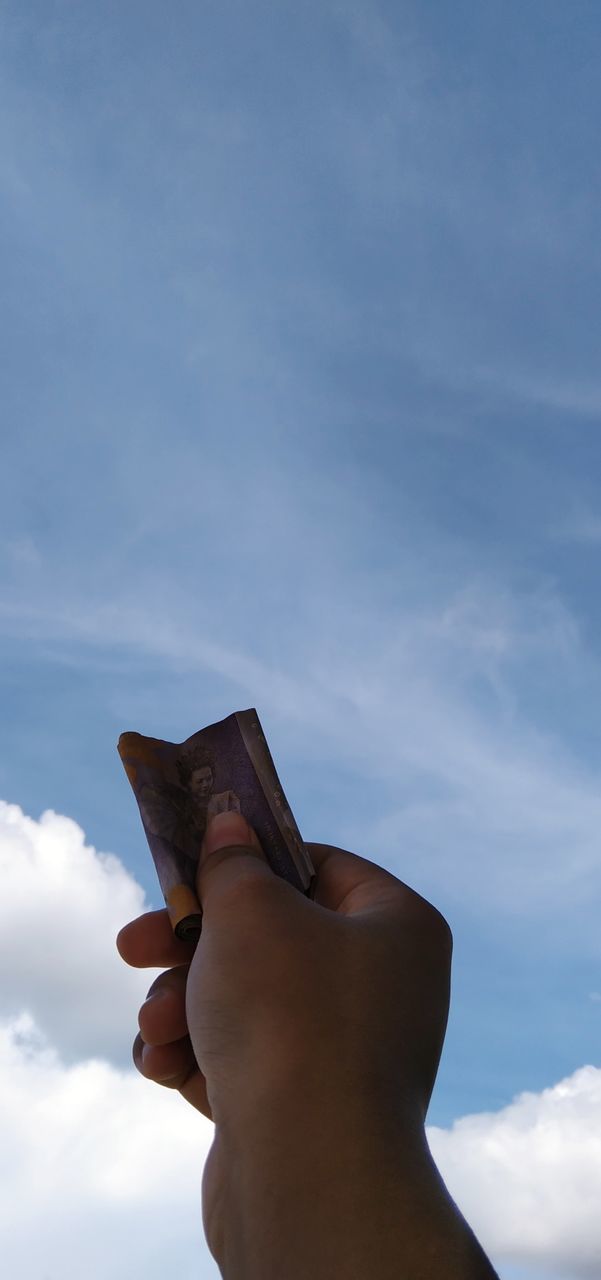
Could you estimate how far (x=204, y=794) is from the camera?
15.1 feet

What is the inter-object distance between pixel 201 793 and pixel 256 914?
1738 mm

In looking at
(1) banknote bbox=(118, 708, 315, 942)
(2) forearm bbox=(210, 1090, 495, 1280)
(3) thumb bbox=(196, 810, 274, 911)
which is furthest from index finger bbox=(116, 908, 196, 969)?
(2) forearm bbox=(210, 1090, 495, 1280)

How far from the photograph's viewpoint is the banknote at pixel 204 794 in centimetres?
407

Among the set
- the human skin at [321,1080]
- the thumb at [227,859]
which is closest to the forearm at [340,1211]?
the human skin at [321,1080]

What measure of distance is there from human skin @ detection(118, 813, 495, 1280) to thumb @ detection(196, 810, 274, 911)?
14 millimetres

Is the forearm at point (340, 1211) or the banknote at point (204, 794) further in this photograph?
the banknote at point (204, 794)

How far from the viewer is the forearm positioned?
1.99 metres

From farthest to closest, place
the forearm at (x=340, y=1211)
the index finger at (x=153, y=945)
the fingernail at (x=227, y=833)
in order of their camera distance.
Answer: the index finger at (x=153, y=945) → the fingernail at (x=227, y=833) → the forearm at (x=340, y=1211)

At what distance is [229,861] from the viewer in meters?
3.45

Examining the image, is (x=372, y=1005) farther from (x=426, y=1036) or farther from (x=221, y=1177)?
(x=221, y=1177)

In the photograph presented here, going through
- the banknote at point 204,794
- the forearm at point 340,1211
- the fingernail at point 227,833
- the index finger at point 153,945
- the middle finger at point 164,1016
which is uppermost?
the banknote at point 204,794

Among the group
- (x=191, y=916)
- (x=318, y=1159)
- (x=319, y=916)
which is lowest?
(x=318, y=1159)

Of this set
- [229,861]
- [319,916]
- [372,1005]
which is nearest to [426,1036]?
[372,1005]

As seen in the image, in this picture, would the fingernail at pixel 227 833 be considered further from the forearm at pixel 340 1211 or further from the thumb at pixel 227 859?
the forearm at pixel 340 1211
